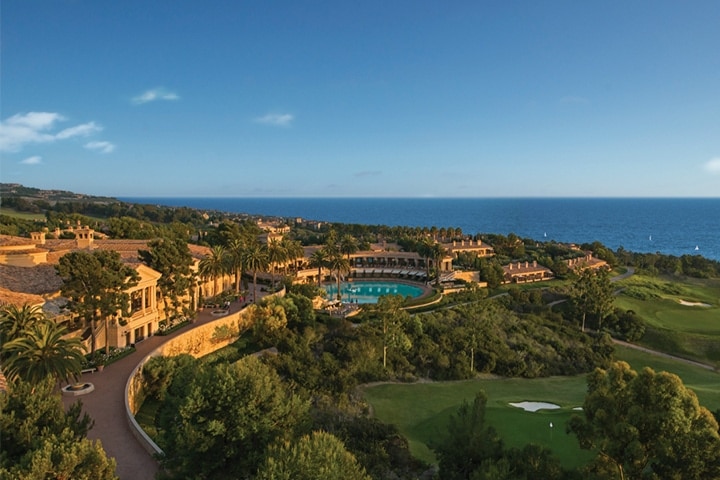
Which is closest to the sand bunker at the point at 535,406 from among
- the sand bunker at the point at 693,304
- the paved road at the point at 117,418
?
the paved road at the point at 117,418

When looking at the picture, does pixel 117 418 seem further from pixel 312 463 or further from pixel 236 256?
pixel 236 256

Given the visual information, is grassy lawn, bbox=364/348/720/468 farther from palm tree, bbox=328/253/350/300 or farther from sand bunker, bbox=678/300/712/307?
palm tree, bbox=328/253/350/300

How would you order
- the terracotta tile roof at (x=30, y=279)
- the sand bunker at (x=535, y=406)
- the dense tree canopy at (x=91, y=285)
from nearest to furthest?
1. the dense tree canopy at (x=91, y=285)
2. the sand bunker at (x=535, y=406)
3. the terracotta tile roof at (x=30, y=279)

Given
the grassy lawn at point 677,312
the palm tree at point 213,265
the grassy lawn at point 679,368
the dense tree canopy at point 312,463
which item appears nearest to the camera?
the dense tree canopy at point 312,463

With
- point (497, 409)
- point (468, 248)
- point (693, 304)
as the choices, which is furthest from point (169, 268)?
point (693, 304)

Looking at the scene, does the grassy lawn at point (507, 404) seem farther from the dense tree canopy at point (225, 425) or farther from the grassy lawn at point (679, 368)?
the dense tree canopy at point (225, 425)

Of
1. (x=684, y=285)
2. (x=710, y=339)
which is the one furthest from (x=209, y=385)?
(x=684, y=285)
